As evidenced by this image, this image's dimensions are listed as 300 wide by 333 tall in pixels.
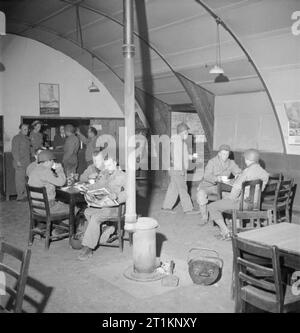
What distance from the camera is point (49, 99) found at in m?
11.9

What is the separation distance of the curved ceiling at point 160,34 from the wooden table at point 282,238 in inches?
164

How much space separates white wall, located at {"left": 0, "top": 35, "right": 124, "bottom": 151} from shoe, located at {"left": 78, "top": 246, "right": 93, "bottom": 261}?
629cm

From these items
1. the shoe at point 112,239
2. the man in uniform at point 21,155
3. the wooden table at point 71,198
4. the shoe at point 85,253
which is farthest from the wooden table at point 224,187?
the man in uniform at point 21,155

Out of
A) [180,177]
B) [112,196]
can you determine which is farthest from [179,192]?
[112,196]

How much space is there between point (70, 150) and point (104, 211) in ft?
18.0

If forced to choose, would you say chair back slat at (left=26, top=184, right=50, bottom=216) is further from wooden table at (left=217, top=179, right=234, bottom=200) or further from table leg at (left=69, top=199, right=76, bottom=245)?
wooden table at (left=217, top=179, right=234, bottom=200)

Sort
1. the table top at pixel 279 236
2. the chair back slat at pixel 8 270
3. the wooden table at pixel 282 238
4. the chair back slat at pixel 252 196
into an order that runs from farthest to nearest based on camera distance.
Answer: the chair back slat at pixel 252 196 < the table top at pixel 279 236 < the wooden table at pixel 282 238 < the chair back slat at pixel 8 270

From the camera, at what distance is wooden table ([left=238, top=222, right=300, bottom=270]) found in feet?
10.7

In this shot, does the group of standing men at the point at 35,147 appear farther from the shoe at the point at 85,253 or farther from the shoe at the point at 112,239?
the shoe at the point at 85,253

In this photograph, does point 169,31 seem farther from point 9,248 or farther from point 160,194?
point 9,248

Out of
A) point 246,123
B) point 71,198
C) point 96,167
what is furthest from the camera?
point 246,123

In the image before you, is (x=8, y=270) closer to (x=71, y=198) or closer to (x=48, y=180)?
(x=71, y=198)

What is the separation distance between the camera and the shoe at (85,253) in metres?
5.68

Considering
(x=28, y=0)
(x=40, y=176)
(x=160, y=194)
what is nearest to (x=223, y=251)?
(x=40, y=176)
